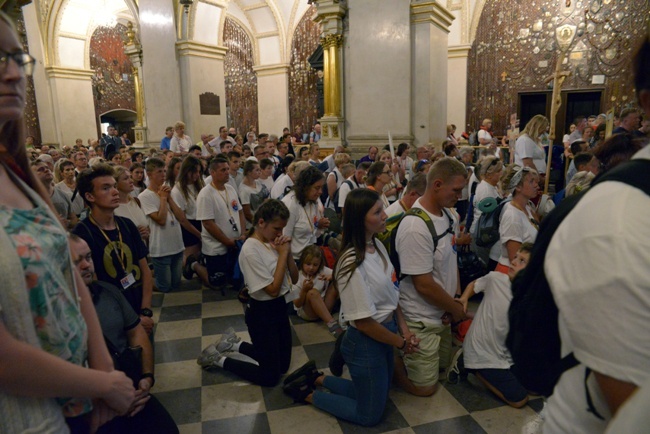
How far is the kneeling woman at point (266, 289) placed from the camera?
10.6 ft

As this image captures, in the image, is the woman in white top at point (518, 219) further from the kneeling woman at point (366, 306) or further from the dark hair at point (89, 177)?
the dark hair at point (89, 177)

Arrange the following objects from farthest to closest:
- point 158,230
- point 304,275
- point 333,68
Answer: point 333,68 → point 158,230 → point 304,275

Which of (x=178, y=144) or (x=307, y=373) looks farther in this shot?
(x=178, y=144)

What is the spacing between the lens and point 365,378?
8.79 feet

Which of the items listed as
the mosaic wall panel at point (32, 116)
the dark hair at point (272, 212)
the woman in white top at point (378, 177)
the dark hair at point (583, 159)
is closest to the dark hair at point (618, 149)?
the woman in white top at point (378, 177)

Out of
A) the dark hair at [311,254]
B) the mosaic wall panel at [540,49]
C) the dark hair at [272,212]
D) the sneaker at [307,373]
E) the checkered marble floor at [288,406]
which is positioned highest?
the mosaic wall panel at [540,49]

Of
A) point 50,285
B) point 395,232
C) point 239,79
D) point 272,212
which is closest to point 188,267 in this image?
point 272,212

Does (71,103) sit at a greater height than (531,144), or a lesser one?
greater

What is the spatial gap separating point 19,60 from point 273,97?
60.8 ft

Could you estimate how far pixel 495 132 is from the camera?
51.2 ft

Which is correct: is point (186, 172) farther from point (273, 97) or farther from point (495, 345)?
point (273, 97)

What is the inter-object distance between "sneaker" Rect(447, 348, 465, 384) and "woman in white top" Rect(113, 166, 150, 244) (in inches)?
125

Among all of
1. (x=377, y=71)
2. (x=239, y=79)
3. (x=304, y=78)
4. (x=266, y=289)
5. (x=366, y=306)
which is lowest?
(x=266, y=289)

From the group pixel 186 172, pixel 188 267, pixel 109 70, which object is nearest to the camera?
pixel 186 172
